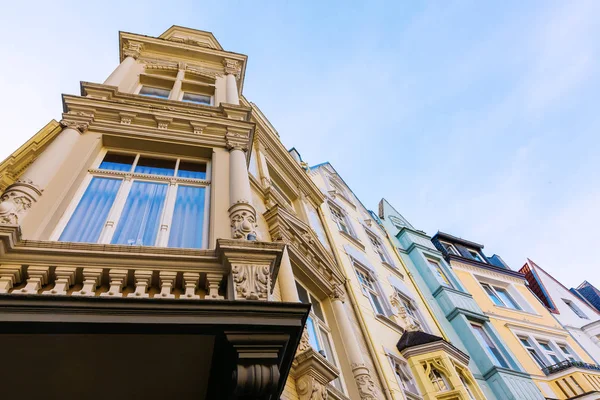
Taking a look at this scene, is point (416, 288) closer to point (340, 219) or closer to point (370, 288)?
point (340, 219)

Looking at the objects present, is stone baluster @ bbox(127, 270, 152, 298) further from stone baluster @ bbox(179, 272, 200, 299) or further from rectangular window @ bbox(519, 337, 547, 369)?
rectangular window @ bbox(519, 337, 547, 369)

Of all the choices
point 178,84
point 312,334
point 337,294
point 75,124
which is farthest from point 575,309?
point 75,124

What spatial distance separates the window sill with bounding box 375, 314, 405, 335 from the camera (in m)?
11.8

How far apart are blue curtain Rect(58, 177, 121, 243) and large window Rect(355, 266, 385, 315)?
8.76 meters

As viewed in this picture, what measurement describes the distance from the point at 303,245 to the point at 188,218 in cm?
401

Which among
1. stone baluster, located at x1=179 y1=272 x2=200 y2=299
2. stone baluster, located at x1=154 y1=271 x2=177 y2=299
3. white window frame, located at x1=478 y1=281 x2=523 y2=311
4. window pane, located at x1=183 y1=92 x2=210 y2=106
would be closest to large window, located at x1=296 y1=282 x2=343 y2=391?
stone baluster, located at x1=179 y1=272 x2=200 y2=299

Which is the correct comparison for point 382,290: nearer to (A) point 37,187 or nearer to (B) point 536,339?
(B) point 536,339

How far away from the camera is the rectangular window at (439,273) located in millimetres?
19578

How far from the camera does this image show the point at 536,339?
1848cm

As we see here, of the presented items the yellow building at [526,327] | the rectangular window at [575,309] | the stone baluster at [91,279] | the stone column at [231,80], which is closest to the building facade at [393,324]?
the yellow building at [526,327]

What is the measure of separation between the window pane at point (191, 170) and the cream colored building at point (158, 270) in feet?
0.15

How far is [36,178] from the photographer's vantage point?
210 inches

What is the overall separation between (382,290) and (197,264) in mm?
10502

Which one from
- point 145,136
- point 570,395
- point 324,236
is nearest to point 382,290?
point 324,236
